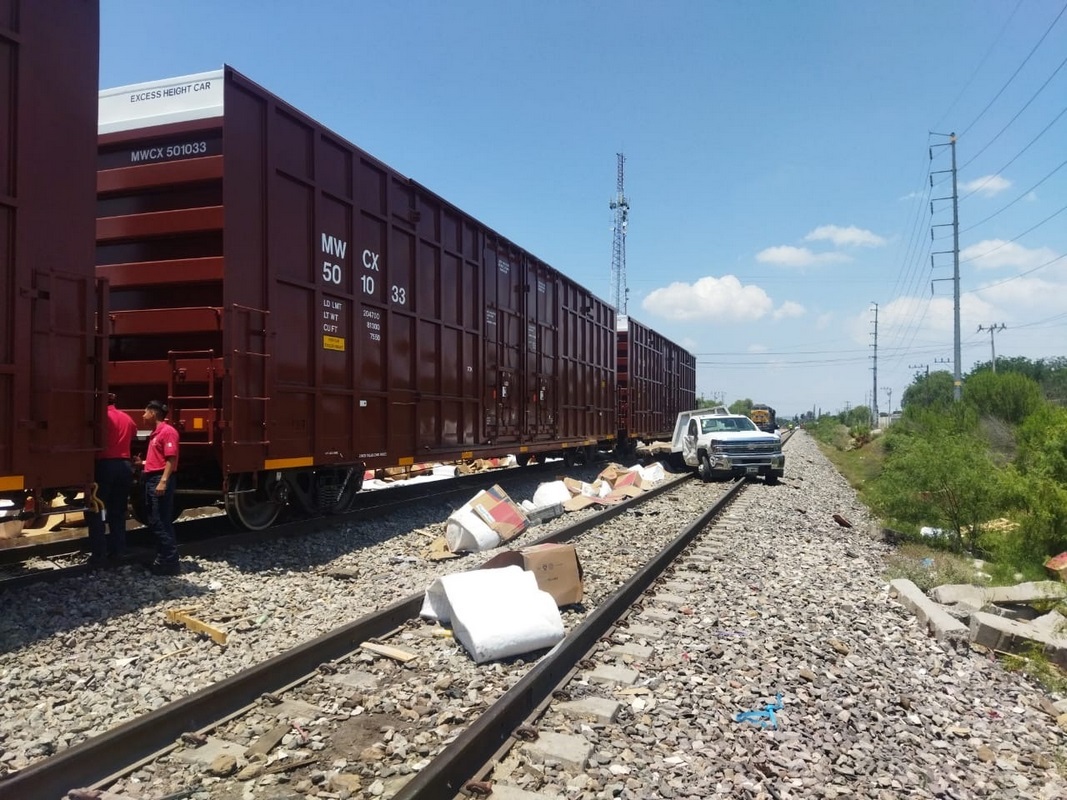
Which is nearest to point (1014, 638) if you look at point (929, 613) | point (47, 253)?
point (929, 613)

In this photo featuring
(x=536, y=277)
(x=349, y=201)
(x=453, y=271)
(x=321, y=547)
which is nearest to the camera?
(x=321, y=547)

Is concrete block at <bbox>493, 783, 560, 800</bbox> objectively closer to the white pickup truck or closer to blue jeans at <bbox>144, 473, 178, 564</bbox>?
blue jeans at <bbox>144, 473, 178, 564</bbox>

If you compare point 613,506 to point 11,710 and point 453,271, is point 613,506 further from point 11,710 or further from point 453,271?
point 11,710

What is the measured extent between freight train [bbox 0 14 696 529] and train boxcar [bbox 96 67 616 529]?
2 centimetres

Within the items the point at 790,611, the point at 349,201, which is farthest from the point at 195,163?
the point at 790,611

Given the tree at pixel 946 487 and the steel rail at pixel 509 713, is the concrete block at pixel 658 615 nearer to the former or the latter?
the steel rail at pixel 509 713

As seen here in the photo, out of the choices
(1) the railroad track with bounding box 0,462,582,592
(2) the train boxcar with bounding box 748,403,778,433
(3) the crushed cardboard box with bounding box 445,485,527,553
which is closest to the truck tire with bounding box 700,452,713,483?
(1) the railroad track with bounding box 0,462,582,592

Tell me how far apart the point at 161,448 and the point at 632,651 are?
466 centimetres

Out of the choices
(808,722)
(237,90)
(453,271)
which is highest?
(237,90)

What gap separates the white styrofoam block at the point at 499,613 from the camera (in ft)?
16.1

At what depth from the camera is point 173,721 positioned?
12.3ft

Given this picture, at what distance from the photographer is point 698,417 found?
21281 millimetres

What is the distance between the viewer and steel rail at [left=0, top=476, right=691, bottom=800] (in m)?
3.18

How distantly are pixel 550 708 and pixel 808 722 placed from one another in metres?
1.44
